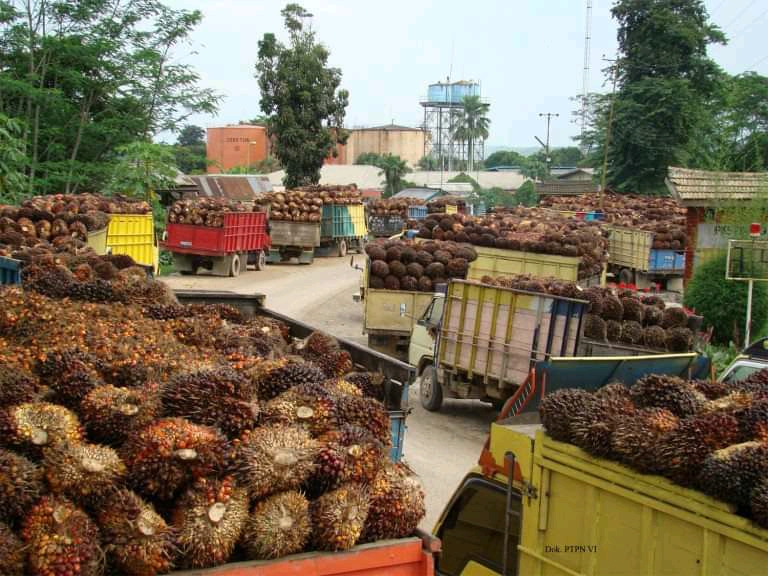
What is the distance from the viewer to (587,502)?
16.8 ft

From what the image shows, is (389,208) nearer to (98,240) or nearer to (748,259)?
(98,240)

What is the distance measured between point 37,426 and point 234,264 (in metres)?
26.0

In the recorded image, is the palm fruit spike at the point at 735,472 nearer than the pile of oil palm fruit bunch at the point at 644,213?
Yes

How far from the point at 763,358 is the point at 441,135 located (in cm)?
12179

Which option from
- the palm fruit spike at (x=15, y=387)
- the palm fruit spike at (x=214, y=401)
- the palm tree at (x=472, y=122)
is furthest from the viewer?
the palm tree at (x=472, y=122)

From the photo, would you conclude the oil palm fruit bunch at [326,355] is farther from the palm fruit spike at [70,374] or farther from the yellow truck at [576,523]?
the palm fruit spike at [70,374]

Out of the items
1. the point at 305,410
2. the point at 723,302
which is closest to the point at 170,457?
the point at 305,410

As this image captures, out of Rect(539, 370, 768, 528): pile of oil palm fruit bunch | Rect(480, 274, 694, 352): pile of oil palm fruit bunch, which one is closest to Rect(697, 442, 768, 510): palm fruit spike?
Rect(539, 370, 768, 528): pile of oil palm fruit bunch

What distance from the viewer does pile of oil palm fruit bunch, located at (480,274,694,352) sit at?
13594mm

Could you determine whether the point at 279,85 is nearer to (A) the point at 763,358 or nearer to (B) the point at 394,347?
(B) the point at 394,347

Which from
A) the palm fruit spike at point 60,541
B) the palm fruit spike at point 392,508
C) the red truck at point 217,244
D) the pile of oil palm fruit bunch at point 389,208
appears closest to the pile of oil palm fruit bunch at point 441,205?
the pile of oil palm fruit bunch at point 389,208

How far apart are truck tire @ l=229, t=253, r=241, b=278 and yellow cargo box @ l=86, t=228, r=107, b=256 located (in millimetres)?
8906

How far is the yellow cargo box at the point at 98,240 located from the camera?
1927 centimetres

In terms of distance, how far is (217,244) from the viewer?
28.7 metres
